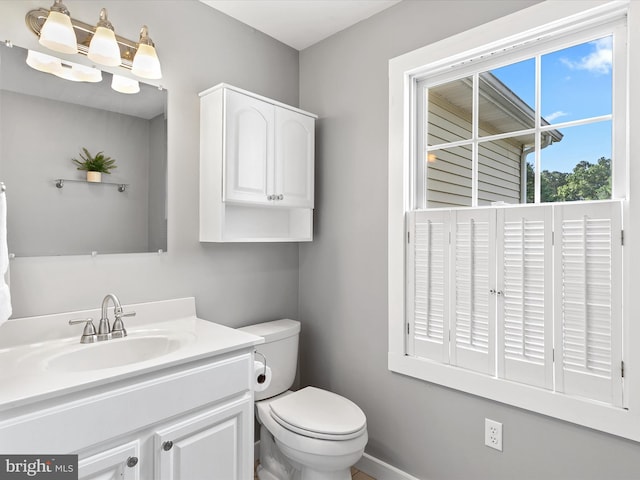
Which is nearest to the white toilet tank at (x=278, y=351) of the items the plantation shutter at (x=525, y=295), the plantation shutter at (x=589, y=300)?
the plantation shutter at (x=525, y=295)

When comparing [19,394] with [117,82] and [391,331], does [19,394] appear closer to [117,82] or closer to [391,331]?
[117,82]

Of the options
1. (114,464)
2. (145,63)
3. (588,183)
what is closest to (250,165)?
(145,63)

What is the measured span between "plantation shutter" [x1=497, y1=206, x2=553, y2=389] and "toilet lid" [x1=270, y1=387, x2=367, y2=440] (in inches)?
25.9

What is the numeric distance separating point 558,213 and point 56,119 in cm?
192

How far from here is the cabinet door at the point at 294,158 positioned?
2.00 metres

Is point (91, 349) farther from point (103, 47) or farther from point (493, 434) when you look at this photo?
point (493, 434)

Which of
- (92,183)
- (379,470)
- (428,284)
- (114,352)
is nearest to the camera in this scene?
(114,352)

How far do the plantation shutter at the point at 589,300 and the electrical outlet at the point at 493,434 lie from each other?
1.02ft

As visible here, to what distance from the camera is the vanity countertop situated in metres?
1.04

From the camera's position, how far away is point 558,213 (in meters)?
1.45

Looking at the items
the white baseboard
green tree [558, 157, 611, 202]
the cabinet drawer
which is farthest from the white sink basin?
green tree [558, 157, 611, 202]

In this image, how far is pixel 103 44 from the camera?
150 centimetres

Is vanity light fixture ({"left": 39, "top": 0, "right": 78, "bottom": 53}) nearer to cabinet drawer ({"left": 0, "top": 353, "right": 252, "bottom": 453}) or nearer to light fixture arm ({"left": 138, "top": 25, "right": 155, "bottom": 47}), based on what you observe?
light fixture arm ({"left": 138, "top": 25, "right": 155, "bottom": 47})

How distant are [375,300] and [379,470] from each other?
33.6 inches
